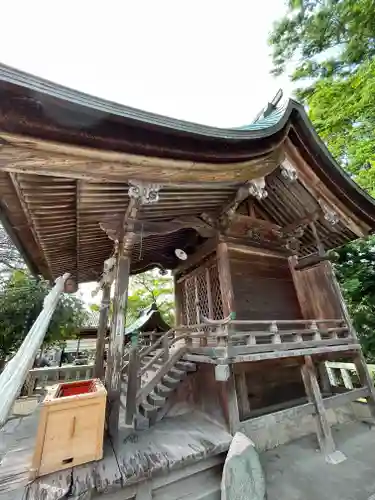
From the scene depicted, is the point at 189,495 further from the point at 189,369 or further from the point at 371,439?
the point at 371,439

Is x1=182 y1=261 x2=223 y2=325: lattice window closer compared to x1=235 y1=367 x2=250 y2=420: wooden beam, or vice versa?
x1=235 y1=367 x2=250 y2=420: wooden beam

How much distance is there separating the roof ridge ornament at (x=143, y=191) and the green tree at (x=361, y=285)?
902cm

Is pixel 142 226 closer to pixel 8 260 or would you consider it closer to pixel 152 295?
pixel 8 260

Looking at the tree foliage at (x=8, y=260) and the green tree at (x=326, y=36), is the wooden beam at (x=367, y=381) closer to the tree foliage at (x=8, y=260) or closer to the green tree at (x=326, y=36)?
the green tree at (x=326, y=36)

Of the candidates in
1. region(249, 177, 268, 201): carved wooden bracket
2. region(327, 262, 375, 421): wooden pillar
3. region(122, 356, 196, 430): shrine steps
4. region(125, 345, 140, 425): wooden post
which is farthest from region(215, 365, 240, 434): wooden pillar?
region(327, 262, 375, 421): wooden pillar

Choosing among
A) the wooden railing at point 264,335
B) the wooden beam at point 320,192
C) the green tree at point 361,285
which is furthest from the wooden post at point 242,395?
the green tree at point 361,285

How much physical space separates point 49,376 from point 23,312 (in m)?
4.07

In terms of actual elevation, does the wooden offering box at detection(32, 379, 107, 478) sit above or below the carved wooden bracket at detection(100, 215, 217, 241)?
below

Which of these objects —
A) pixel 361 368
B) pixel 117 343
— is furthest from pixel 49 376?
pixel 361 368

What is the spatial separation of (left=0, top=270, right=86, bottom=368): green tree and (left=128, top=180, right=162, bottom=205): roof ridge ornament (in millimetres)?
10134

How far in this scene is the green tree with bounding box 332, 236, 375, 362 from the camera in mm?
9844

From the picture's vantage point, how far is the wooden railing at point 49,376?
743cm

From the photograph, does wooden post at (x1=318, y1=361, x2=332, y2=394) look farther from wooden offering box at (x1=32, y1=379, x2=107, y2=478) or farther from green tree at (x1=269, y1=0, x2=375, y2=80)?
green tree at (x1=269, y1=0, x2=375, y2=80)

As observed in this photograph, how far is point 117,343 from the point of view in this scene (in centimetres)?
411
